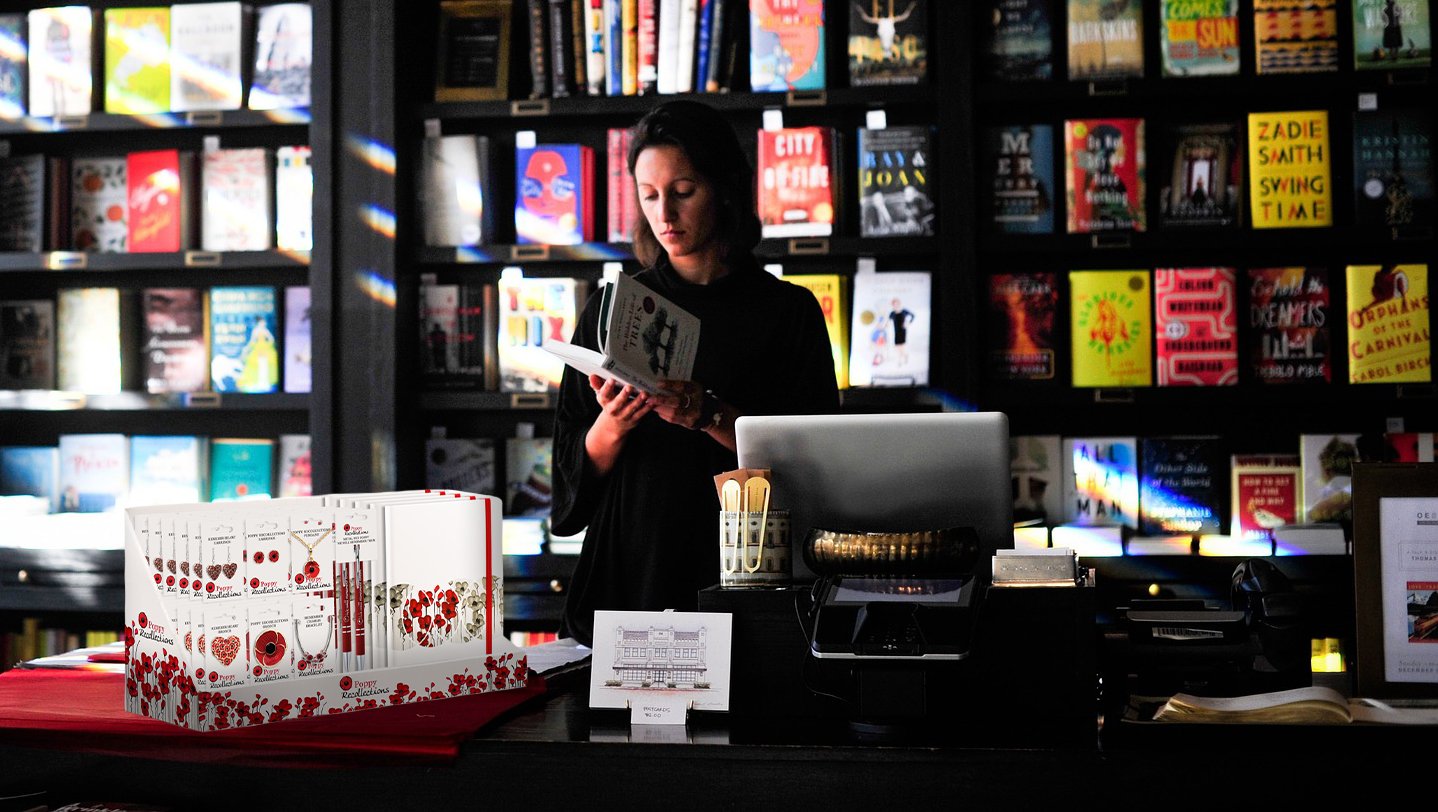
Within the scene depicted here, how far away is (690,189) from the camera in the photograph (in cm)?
241

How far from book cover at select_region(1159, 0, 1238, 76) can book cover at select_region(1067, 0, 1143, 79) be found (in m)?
0.08

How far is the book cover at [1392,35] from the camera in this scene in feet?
10.3

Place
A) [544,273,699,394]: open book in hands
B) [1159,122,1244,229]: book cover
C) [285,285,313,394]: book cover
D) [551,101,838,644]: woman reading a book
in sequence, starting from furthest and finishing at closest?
[285,285,313,394]: book cover
[1159,122,1244,229]: book cover
[551,101,838,644]: woman reading a book
[544,273,699,394]: open book in hands

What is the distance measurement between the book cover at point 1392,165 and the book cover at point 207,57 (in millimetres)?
2962

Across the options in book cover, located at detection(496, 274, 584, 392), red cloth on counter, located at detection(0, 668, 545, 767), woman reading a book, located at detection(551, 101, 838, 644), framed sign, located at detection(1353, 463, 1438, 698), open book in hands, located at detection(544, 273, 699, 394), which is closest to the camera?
red cloth on counter, located at detection(0, 668, 545, 767)

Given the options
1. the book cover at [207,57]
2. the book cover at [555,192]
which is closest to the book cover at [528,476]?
the book cover at [555,192]

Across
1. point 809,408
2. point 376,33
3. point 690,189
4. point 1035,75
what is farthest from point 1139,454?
point 376,33

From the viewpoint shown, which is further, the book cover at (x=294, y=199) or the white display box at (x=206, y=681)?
the book cover at (x=294, y=199)

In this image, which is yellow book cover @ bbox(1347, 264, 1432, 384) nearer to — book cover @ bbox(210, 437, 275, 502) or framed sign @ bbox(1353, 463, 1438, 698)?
framed sign @ bbox(1353, 463, 1438, 698)

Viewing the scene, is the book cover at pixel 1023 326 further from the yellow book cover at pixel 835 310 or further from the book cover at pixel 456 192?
the book cover at pixel 456 192

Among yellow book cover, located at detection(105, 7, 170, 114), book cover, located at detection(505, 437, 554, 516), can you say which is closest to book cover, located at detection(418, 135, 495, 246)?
book cover, located at detection(505, 437, 554, 516)

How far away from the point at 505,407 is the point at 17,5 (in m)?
2.02

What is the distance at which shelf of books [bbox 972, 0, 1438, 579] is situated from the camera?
10.3 ft

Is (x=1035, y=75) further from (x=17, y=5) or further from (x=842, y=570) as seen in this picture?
(x=17, y=5)
